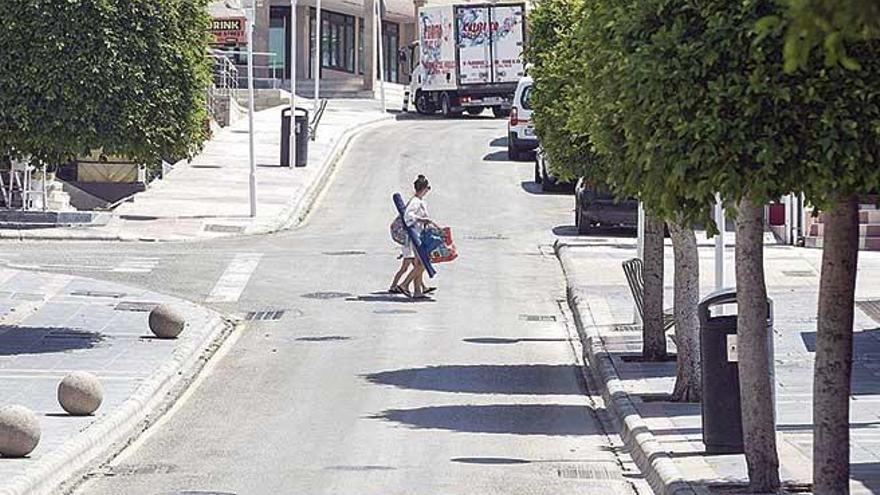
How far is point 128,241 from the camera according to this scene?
3222 cm

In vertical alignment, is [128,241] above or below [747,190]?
below

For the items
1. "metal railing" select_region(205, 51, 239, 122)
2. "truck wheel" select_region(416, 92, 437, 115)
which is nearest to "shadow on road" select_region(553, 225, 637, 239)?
"metal railing" select_region(205, 51, 239, 122)

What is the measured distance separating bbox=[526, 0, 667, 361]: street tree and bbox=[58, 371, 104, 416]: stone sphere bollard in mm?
5364

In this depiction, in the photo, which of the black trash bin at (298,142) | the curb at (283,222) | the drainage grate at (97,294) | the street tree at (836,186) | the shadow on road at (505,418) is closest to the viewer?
the street tree at (836,186)

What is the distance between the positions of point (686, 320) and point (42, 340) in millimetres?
8477

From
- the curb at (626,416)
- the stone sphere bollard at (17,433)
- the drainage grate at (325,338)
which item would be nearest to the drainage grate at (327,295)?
the curb at (626,416)

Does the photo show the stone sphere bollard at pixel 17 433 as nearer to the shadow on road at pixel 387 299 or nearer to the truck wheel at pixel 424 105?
the shadow on road at pixel 387 299

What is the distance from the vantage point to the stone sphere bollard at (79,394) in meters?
15.4

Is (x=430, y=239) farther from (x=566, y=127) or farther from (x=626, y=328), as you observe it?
(x=566, y=127)

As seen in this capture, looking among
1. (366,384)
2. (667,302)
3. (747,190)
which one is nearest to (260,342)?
(366,384)

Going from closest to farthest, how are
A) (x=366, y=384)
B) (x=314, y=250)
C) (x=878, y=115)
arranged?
(x=878, y=115) → (x=366, y=384) → (x=314, y=250)

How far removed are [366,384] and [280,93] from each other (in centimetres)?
4668

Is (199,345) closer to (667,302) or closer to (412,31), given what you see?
(667,302)

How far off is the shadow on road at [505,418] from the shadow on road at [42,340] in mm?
5398
